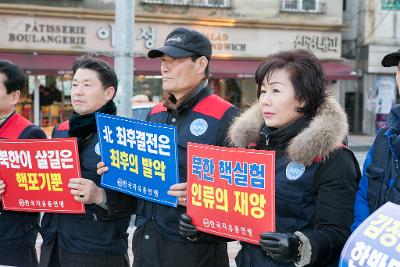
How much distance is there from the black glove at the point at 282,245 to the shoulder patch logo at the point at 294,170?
0.97 feet

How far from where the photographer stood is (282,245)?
2555 millimetres

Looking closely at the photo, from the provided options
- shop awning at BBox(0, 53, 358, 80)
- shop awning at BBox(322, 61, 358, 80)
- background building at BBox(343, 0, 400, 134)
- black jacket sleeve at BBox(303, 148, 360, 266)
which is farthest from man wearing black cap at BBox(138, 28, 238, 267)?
background building at BBox(343, 0, 400, 134)

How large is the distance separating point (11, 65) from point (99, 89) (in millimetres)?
775

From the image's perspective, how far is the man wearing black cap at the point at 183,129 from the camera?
340 cm

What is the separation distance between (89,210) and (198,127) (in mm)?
893

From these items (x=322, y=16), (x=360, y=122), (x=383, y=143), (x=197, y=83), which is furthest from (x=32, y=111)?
(x=383, y=143)

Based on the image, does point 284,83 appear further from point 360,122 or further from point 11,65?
point 360,122

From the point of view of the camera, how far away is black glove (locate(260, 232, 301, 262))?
8.38 ft

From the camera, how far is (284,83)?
2887 mm

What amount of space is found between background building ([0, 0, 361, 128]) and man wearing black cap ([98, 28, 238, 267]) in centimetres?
1249

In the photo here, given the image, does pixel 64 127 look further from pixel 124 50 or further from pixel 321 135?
pixel 124 50

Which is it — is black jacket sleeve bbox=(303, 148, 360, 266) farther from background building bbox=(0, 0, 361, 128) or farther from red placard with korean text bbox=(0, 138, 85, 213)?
background building bbox=(0, 0, 361, 128)

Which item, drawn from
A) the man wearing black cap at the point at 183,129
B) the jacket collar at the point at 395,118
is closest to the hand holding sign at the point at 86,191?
the man wearing black cap at the point at 183,129

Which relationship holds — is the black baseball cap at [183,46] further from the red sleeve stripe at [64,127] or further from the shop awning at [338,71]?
the shop awning at [338,71]
